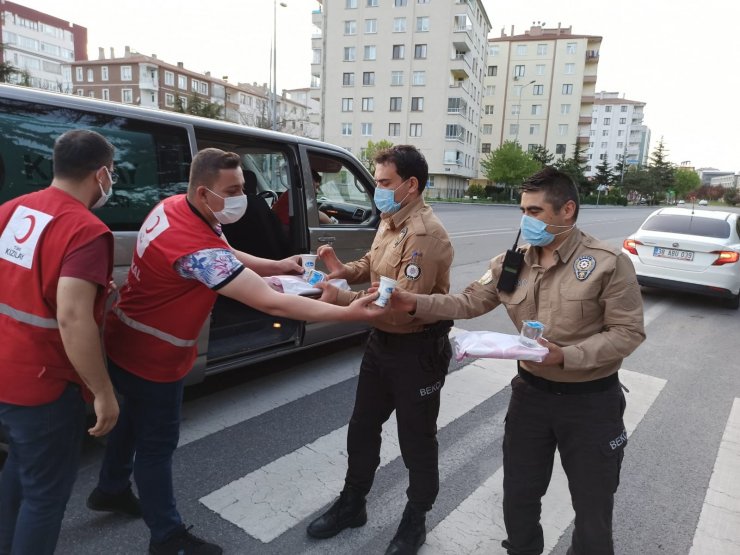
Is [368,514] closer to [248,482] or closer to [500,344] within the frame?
[248,482]

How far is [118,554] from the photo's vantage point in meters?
2.42

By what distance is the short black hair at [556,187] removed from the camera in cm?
211

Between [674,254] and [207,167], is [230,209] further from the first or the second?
[674,254]

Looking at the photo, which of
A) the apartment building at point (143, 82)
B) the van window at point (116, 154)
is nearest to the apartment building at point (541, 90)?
the apartment building at point (143, 82)

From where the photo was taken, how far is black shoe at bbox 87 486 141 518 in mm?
2656

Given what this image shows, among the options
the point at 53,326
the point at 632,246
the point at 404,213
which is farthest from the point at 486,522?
the point at 632,246

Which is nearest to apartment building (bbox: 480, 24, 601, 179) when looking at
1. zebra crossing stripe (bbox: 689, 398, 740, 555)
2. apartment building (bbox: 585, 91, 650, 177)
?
apartment building (bbox: 585, 91, 650, 177)

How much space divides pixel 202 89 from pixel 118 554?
94882 millimetres

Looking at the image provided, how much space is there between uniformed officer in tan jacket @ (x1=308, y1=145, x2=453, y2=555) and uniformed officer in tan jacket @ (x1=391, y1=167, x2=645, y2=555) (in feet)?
0.73

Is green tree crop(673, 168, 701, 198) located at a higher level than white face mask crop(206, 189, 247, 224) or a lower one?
higher

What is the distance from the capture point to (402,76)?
56906 mm

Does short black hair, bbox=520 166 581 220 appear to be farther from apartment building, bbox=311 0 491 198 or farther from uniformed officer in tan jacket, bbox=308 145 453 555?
apartment building, bbox=311 0 491 198

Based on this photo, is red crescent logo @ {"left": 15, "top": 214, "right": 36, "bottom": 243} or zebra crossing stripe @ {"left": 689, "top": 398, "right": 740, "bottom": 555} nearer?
red crescent logo @ {"left": 15, "top": 214, "right": 36, "bottom": 243}

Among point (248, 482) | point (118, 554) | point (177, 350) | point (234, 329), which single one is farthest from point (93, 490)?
point (234, 329)
